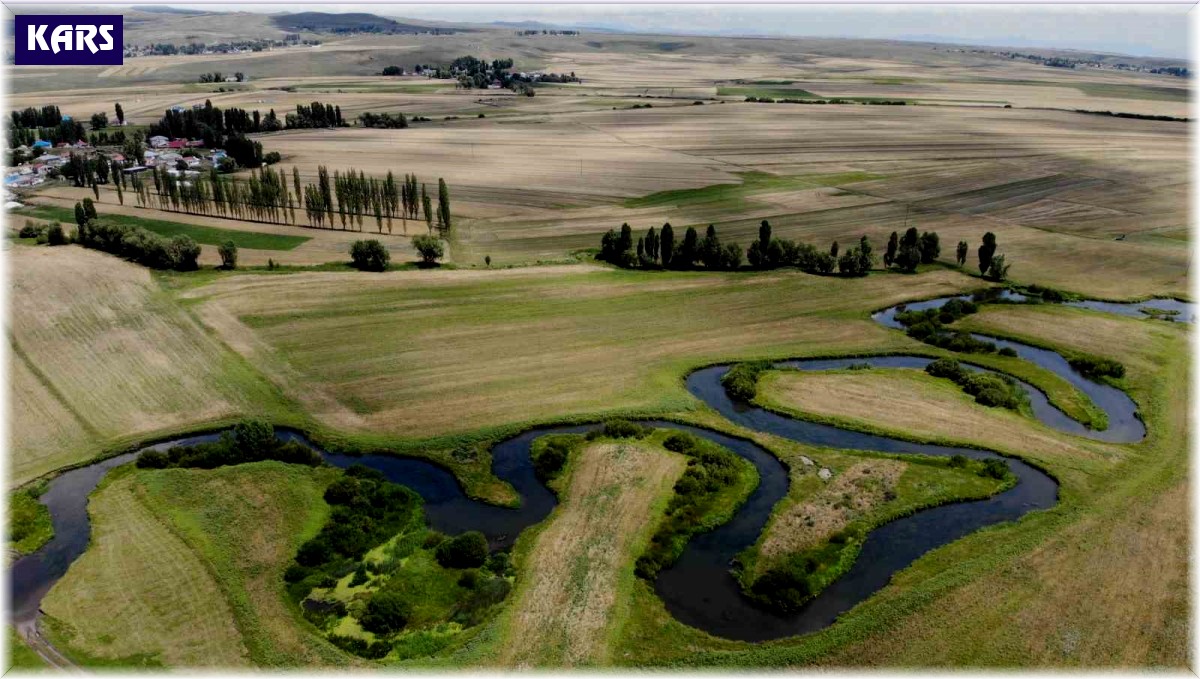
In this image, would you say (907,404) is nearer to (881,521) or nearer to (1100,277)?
(881,521)

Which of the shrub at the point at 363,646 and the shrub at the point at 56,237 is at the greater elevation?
the shrub at the point at 56,237

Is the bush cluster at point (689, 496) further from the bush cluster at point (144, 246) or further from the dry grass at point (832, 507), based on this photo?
the bush cluster at point (144, 246)

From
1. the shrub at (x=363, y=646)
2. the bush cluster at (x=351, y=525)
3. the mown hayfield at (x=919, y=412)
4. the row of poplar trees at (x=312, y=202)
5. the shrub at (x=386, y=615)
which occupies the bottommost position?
the shrub at (x=363, y=646)

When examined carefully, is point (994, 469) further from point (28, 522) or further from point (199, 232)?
point (199, 232)

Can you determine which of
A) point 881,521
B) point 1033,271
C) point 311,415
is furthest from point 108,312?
point 1033,271

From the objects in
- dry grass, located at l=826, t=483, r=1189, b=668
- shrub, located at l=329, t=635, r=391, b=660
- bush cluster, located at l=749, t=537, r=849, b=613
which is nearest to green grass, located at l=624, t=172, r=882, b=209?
bush cluster, located at l=749, t=537, r=849, b=613

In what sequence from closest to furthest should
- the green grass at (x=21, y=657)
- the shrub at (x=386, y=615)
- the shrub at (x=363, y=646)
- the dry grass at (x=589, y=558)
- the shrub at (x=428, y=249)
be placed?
the green grass at (x=21, y=657), the shrub at (x=363, y=646), the dry grass at (x=589, y=558), the shrub at (x=386, y=615), the shrub at (x=428, y=249)

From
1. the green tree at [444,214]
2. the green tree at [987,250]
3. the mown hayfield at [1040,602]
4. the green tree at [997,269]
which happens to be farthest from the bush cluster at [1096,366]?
the green tree at [444,214]

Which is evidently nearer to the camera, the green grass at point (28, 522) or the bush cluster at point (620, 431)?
the green grass at point (28, 522)
